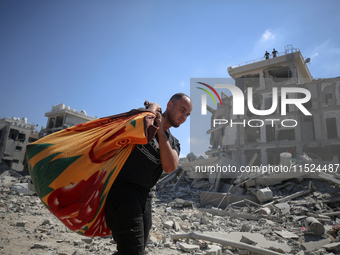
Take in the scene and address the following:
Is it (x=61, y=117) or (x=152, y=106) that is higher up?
(x=61, y=117)

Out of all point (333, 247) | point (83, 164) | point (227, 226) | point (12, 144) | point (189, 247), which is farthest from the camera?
point (12, 144)

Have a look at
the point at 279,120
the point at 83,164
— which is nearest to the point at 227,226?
the point at 83,164

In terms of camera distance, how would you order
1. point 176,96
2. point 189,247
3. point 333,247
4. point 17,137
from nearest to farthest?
point 176,96
point 189,247
point 333,247
point 17,137

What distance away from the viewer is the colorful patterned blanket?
1.48m

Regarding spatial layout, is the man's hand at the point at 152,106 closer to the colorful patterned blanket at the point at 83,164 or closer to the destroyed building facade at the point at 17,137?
the colorful patterned blanket at the point at 83,164

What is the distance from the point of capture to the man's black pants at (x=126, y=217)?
1.54 meters

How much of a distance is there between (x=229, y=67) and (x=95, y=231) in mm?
34288

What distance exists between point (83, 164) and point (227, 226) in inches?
258

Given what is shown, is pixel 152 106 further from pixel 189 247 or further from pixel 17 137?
pixel 17 137

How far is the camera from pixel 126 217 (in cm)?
155

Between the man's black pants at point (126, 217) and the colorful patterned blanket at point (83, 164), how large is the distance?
73mm

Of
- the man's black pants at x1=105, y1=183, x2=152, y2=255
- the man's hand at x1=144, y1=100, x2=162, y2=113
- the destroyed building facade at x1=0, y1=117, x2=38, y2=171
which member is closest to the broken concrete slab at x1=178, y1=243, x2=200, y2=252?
the man's black pants at x1=105, y1=183, x2=152, y2=255

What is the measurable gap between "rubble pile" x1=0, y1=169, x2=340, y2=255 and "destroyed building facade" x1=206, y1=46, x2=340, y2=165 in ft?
31.9

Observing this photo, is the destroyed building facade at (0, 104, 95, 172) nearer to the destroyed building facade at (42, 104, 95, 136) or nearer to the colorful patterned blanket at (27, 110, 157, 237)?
the destroyed building facade at (42, 104, 95, 136)
